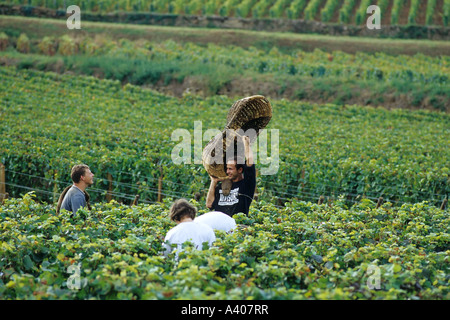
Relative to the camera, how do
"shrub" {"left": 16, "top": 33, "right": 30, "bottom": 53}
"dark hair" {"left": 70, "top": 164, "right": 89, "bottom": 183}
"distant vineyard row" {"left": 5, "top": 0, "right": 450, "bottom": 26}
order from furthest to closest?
"distant vineyard row" {"left": 5, "top": 0, "right": 450, "bottom": 26}, "shrub" {"left": 16, "top": 33, "right": 30, "bottom": 53}, "dark hair" {"left": 70, "top": 164, "right": 89, "bottom": 183}

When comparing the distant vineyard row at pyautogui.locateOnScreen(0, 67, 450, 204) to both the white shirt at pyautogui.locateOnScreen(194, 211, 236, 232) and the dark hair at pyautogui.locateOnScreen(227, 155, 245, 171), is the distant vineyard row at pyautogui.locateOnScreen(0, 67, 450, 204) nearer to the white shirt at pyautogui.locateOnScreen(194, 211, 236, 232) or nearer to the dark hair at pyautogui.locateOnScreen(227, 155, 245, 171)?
the dark hair at pyautogui.locateOnScreen(227, 155, 245, 171)

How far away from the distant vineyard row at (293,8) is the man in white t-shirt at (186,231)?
41.9 m

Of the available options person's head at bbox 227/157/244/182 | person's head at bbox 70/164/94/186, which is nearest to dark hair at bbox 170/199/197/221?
person's head at bbox 227/157/244/182

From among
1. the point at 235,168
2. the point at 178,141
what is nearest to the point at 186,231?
the point at 235,168

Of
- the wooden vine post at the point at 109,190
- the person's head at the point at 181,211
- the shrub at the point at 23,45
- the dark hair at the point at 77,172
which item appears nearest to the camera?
the person's head at the point at 181,211

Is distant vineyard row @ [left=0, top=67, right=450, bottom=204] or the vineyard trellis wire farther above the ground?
distant vineyard row @ [left=0, top=67, right=450, bottom=204]

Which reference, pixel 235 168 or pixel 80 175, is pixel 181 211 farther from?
pixel 80 175

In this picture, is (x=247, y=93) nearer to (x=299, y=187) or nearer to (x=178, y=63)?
(x=178, y=63)

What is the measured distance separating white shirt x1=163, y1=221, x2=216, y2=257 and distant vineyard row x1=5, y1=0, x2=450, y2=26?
4192 cm

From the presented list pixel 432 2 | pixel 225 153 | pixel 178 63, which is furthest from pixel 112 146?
pixel 432 2

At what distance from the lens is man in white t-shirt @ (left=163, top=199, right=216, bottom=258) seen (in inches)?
241

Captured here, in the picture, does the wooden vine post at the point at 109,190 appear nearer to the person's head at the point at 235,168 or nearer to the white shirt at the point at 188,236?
the person's head at the point at 235,168

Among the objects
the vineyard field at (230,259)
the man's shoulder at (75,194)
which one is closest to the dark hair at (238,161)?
the vineyard field at (230,259)

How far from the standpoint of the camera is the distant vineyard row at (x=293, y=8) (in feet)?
151
